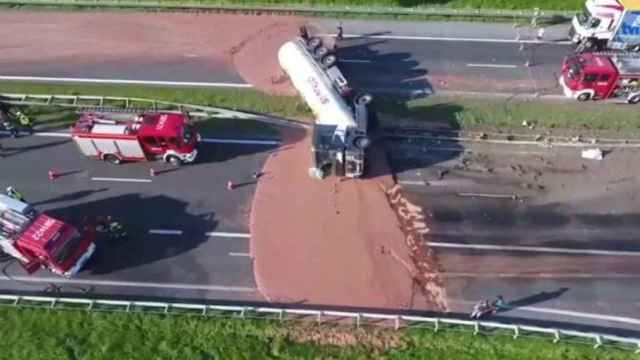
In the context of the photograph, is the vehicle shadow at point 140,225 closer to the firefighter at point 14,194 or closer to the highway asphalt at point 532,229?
the firefighter at point 14,194

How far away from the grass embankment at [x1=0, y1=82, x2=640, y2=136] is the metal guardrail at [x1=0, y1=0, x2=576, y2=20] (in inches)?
302

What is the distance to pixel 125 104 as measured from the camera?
39.2 m

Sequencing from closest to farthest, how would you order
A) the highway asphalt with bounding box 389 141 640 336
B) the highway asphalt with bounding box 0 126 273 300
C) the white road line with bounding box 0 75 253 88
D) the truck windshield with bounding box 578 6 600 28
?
the highway asphalt with bounding box 389 141 640 336
the highway asphalt with bounding box 0 126 273 300
the truck windshield with bounding box 578 6 600 28
the white road line with bounding box 0 75 253 88

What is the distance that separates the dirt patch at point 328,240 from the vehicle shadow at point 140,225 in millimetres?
3088

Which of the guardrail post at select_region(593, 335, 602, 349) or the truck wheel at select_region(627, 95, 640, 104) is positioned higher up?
the truck wheel at select_region(627, 95, 640, 104)

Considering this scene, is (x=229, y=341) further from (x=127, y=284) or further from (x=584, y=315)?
(x=584, y=315)

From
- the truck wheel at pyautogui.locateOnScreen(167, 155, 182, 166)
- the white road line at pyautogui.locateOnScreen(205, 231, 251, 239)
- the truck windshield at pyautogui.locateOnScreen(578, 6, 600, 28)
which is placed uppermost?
the truck windshield at pyautogui.locateOnScreen(578, 6, 600, 28)

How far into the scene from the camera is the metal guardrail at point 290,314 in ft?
97.5

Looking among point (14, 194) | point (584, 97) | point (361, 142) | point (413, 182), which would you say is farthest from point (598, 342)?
point (14, 194)

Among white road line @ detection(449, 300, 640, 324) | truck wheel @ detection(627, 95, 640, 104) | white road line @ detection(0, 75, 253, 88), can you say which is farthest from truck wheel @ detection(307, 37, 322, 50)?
truck wheel @ detection(627, 95, 640, 104)

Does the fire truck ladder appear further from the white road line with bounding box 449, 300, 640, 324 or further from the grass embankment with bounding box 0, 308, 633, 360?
the white road line with bounding box 449, 300, 640, 324

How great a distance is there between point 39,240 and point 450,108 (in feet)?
73.3

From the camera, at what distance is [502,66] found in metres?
41.5

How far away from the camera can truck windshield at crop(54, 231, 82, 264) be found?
3102cm
